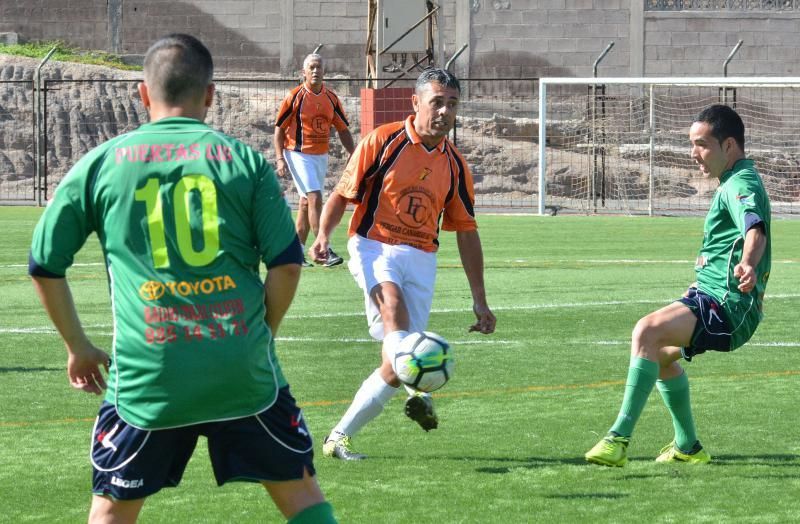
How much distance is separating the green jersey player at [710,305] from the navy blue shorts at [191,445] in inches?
113

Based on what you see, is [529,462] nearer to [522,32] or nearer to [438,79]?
[438,79]

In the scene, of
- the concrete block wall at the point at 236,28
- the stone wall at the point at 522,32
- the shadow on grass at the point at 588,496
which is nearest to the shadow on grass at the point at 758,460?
the shadow on grass at the point at 588,496

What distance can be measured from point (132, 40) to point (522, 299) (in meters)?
27.4

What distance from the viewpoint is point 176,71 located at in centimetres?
392

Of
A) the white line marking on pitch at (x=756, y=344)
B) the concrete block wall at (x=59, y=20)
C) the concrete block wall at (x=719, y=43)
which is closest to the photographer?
the white line marking on pitch at (x=756, y=344)

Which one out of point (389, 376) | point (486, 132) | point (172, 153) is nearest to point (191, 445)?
point (172, 153)

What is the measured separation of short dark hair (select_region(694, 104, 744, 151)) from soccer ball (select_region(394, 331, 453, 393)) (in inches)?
69.8

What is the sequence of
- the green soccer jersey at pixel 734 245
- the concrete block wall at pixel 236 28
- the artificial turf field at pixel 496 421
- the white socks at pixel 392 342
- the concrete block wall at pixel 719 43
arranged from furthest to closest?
the concrete block wall at pixel 236 28
the concrete block wall at pixel 719 43
the green soccer jersey at pixel 734 245
the white socks at pixel 392 342
the artificial turf field at pixel 496 421

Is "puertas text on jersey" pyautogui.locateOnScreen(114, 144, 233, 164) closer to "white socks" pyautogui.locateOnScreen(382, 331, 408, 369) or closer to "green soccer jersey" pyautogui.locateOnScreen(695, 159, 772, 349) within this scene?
"white socks" pyautogui.locateOnScreen(382, 331, 408, 369)

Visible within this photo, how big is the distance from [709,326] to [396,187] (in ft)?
5.63

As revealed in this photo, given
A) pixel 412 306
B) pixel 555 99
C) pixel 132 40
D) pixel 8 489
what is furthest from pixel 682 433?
pixel 132 40

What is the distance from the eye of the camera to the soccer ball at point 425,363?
5793mm

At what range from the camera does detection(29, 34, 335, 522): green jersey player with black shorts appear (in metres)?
3.87

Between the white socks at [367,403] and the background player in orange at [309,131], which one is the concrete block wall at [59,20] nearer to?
the background player in orange at [309,131]
